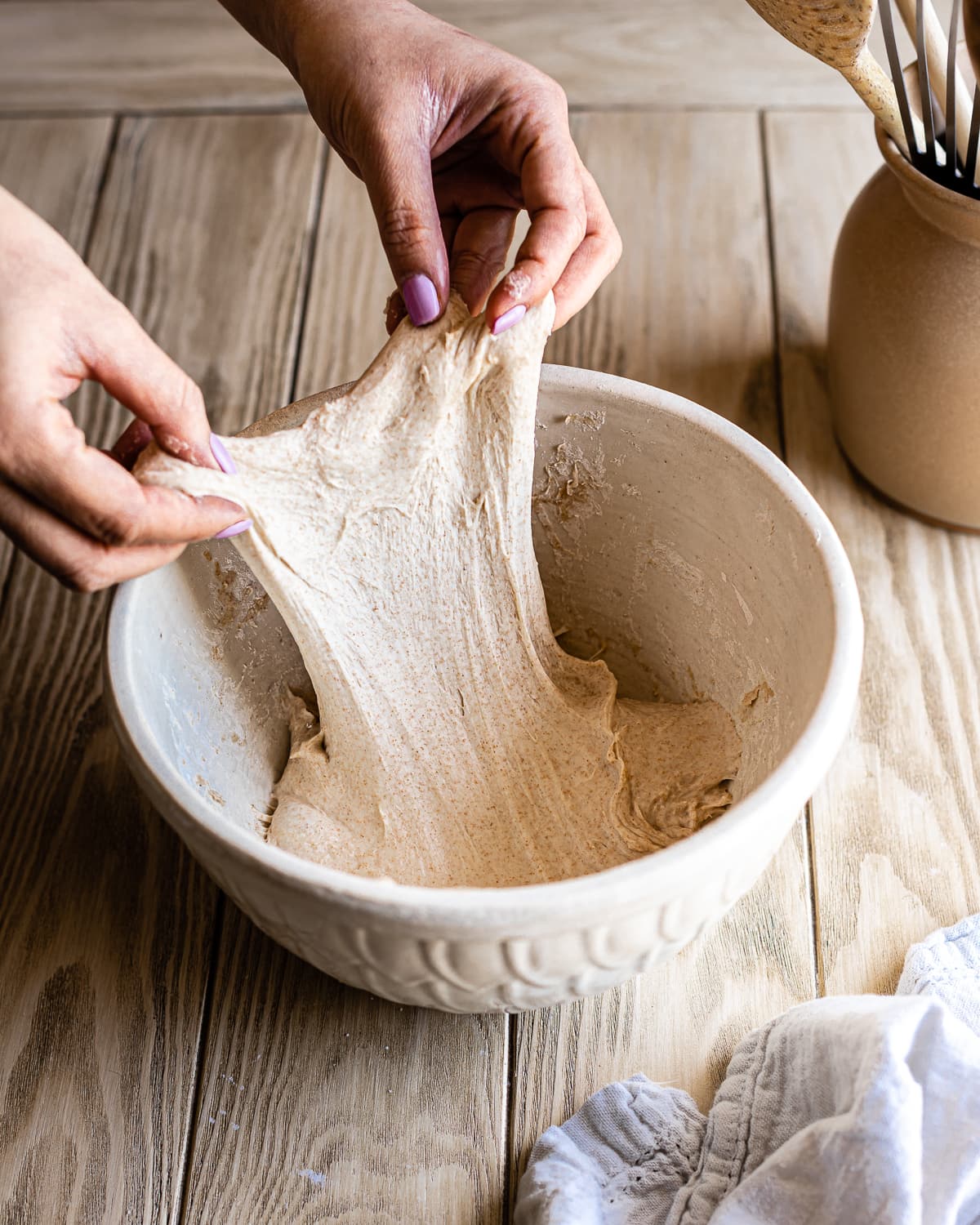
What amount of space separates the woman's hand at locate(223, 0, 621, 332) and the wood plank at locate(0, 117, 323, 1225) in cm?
36

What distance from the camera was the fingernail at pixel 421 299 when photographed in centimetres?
67

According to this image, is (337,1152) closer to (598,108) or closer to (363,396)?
(363,396)

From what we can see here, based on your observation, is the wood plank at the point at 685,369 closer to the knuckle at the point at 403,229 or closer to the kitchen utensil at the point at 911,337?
the kitchen utensil at the point at 911,337

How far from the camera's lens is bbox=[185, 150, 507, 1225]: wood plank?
0.65 metres

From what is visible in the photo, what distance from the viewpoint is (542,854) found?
0.71 m

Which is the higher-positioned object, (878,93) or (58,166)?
(878,93)

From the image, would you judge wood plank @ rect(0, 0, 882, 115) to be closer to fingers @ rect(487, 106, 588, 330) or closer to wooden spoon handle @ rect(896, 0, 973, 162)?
wooden spoon handle @ rect(896, 0, 973, 162)

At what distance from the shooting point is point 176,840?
0.80 m

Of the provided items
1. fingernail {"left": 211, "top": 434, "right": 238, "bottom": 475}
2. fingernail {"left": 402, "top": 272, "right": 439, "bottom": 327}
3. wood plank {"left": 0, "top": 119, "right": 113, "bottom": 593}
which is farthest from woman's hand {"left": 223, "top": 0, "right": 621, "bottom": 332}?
wood plank {"left": 0, "top": 119, "right": 113, "bottom": 593}

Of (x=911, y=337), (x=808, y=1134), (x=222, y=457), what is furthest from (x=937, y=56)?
(x=808, y=1134)

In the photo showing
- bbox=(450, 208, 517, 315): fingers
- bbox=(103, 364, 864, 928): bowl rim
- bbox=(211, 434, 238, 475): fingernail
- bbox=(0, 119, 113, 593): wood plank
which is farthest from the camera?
bbox=(0, 119, 113, 593): wood plank

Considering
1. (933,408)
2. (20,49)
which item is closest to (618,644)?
(933,408)

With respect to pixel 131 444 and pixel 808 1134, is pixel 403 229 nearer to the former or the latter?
pixel 131 444

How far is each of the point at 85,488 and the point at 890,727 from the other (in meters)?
0.56
